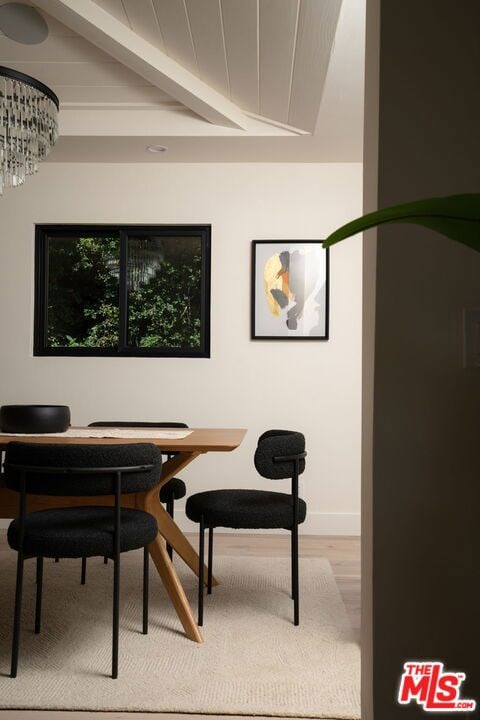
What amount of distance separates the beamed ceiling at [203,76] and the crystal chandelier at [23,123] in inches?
22.7

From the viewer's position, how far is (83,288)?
5.18 metres

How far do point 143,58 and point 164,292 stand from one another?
1852 mm

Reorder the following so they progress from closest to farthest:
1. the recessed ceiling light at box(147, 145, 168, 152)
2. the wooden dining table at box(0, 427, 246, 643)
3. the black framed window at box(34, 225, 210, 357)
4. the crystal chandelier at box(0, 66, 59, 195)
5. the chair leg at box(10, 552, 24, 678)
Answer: the chair leg at box(10, 552, 24, 678) < the wooden dining table at box(0, 427, 246, 643) < the crystal chandelier at box(0, 66, 59, 195) < the recessed ceiling light at box(147, 145, 168, 152) < the black framed window at box(34, 225, 210, 357)

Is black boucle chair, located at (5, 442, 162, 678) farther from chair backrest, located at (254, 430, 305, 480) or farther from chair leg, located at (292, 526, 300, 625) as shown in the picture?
chair leg, located at (292, 526, 300, 625)

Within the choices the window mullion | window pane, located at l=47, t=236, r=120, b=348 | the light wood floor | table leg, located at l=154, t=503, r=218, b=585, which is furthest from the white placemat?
window pane, located at l=47, t=236, r=120, b=348

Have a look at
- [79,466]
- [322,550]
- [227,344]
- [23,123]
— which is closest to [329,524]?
[322,550]

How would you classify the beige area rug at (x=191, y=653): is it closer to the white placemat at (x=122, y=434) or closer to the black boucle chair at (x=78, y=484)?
the black boucle chair at (x=78, y=484)

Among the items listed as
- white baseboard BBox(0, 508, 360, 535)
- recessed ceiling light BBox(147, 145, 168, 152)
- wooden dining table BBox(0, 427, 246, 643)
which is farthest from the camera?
white baseboard BBox(0, 508, 360, 535)

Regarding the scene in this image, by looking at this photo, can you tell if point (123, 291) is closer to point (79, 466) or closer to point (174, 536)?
point (174, 536)

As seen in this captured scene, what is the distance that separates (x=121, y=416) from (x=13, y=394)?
31.9 inches

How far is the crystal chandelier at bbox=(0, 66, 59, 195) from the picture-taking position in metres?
2.91
